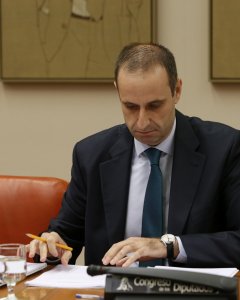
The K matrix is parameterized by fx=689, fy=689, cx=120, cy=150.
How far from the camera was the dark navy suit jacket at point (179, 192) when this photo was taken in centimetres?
258

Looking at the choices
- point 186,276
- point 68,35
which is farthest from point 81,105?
point 186,276

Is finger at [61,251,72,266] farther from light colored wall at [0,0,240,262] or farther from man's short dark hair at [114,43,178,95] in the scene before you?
light colored wall at [0,0,240,262]

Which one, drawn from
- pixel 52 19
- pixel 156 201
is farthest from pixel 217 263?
pixel 52 19

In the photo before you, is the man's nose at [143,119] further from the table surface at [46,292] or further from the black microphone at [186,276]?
the black microphone at [186,276]

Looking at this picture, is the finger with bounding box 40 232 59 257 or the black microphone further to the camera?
the finger with bounding box 40 232 59 257

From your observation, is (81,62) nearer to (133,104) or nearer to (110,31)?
(110,31)

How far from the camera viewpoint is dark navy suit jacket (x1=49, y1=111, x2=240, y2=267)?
258 centimetres

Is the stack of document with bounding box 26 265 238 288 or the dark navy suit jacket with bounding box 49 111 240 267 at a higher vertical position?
the dark navy suit jacket with bounding box 49 111 240 267

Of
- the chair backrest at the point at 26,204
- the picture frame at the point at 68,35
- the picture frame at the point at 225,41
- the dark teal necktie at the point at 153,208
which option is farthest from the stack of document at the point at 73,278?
the picture frame at the point at 68,35

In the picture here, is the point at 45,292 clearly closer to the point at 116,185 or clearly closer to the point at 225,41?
the point at 116,185

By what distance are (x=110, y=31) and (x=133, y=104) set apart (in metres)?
1.38

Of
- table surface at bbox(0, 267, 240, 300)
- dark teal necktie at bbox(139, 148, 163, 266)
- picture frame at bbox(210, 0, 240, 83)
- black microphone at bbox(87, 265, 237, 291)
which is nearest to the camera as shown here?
black microphone at bbox(87, 265, 237, 291)

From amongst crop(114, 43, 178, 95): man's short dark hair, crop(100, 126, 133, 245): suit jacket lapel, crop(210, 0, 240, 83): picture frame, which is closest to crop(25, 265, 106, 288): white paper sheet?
crop(100, 126, 133, 245): suit jacket lapel

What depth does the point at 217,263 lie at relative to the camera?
245 cm
